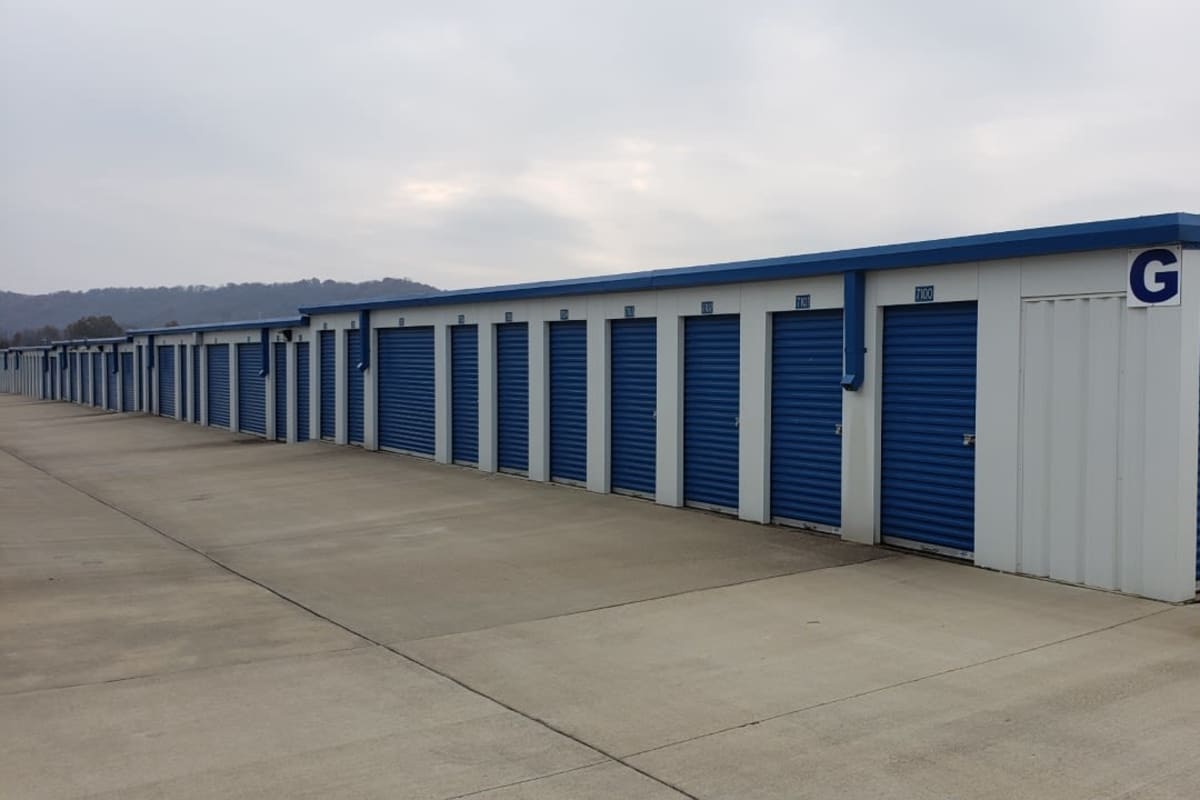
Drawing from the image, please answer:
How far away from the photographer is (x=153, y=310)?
Answer: 484ft

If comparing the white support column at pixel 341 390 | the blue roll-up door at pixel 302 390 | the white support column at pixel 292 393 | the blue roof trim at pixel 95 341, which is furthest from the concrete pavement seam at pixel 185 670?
the blue roof trim at pixel 95 341

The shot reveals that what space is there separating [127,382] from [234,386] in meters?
13.9

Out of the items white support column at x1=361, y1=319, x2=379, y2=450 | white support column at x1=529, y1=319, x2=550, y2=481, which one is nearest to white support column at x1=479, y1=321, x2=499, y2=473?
white support column at x1=529, y1=319, x2=550, y2=481

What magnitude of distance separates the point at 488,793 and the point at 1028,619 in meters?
4.94

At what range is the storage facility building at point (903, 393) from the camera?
8875mm

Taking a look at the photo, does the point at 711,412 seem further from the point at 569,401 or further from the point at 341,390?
the point at 341,390

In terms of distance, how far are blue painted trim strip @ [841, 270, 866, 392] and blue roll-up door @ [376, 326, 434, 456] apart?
10.8m

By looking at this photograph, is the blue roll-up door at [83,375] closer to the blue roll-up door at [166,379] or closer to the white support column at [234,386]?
the blue roll-up door at [166,379]

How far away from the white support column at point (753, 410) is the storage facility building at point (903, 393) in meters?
0.03

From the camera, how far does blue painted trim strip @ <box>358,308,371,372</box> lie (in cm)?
2275

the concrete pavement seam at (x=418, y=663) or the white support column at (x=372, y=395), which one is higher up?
the white support column at (x=372, y=395)

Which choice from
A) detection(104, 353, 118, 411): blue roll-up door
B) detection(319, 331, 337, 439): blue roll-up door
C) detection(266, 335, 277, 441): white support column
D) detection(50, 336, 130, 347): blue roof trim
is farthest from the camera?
detection(104, 353, 118, 411): blue roll-up door

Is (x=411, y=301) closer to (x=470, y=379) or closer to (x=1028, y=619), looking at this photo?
(x=470, y=379)

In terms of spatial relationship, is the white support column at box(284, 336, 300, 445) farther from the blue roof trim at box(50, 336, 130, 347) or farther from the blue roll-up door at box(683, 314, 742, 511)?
the blue roof trim at box(50, 336, 130, 347)
